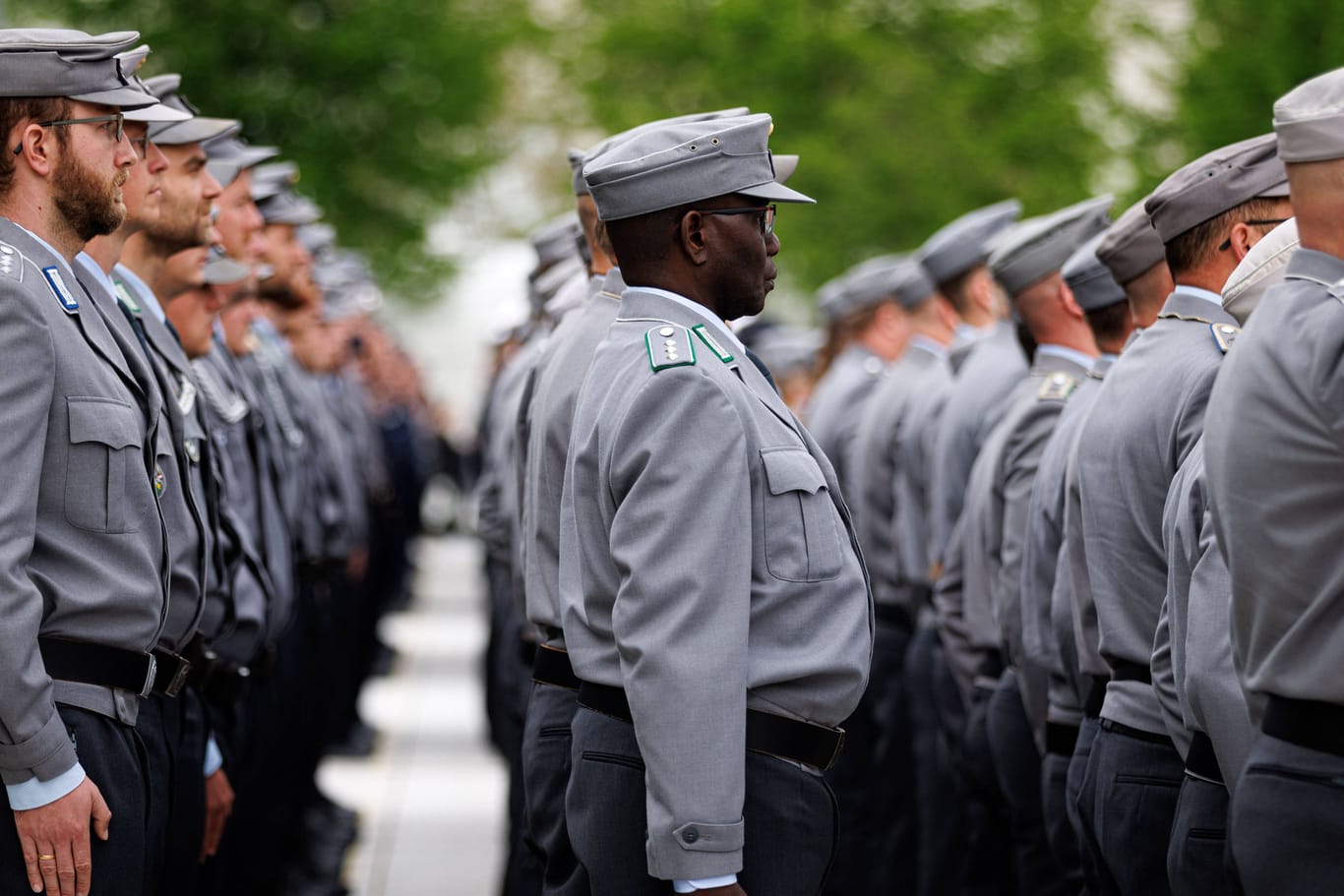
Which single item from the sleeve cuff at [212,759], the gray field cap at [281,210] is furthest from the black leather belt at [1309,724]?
the gray field cap at [281,210]

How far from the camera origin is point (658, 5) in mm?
32531

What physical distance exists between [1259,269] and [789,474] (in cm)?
116

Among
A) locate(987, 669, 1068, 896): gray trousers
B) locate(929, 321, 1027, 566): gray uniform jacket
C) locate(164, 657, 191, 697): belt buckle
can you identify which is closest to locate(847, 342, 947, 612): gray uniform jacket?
locate(929, 321, 1027, 566): gray uniform jacket

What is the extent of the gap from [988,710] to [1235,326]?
1978mm

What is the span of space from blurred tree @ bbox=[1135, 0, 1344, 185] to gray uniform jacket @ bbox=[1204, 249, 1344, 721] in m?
10.5

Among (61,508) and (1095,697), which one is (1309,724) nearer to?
(1095,697)

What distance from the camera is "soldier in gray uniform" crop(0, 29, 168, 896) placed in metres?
3.83

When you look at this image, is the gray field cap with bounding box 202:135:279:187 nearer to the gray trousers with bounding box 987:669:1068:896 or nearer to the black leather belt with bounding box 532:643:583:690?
the black leather belt with bounding box 532:643:583:690

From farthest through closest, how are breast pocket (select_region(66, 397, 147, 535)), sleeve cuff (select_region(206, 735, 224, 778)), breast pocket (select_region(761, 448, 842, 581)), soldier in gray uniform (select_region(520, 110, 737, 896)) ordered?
sleeve cuff (select_region(206, 735, 224, 778)) → soldier in gray uniform (select_region(520, 110, 737, 896)) → breast pocket (select_region(66, 397, 147, 535)) → breast pocket (select_region(761, 448, 842, 581))

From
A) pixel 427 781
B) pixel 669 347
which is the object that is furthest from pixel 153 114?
pixel 427 781

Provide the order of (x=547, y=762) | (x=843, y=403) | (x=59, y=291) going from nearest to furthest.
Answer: (x=59, y=291) → (x=547, y=762) → (x=843, y=403)

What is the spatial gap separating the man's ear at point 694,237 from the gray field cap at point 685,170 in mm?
42

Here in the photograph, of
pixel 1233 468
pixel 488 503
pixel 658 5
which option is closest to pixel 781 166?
pixel 1233 468

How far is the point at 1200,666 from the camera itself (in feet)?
12.7
